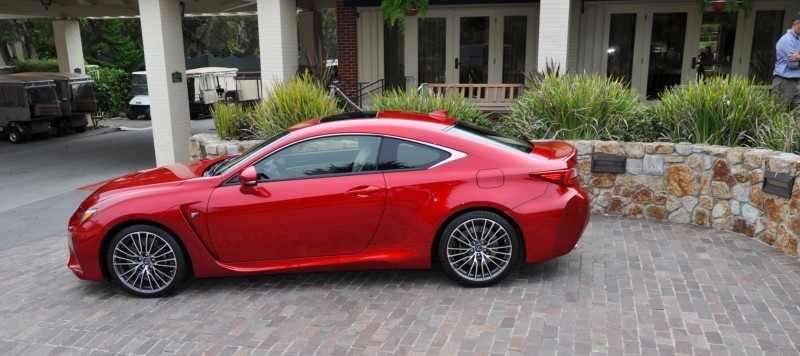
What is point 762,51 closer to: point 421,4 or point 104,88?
point 421,4

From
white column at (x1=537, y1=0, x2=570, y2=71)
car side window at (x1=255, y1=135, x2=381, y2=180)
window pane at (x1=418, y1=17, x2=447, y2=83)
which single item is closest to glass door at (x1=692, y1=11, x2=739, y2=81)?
white column at (x1=537, y1=0, x2=570, y2=71)

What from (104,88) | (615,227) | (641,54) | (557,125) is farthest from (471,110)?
(104,88)

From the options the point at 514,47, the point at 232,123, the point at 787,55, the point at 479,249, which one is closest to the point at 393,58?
the point at 514,47

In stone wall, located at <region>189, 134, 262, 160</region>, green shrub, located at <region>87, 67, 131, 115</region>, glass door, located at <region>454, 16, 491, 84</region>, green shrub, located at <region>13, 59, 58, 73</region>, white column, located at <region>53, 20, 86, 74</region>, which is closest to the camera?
stone wall, located at <region>189, 134, 262, 160</region>

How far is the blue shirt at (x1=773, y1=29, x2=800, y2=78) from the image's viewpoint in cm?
776

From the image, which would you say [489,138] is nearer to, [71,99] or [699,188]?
[699,188]

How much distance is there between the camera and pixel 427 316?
4.70 metres

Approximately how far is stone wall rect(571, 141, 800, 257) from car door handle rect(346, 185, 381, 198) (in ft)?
10.7

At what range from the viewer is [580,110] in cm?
750

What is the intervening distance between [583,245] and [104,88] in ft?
80.8

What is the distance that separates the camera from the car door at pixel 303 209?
504 cm

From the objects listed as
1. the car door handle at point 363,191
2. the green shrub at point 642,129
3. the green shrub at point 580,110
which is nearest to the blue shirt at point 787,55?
the green shrub at point 642,129

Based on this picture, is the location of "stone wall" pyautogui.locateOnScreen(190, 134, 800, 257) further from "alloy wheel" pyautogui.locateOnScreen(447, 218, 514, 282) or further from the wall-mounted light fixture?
"alloy wheel" pyautogui.locateOnScreen(447, 218, 514, 282)

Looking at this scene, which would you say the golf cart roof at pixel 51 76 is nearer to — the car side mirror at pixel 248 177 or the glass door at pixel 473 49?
the glass door at pixel 473 49
